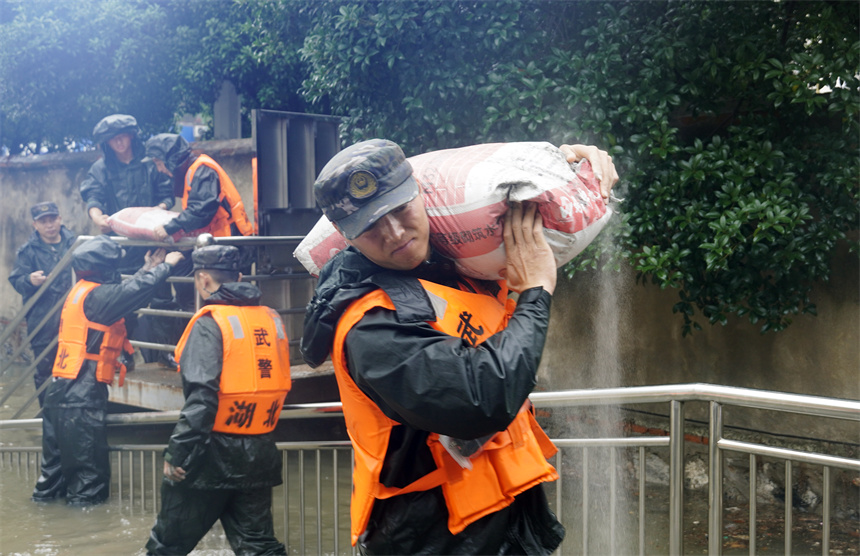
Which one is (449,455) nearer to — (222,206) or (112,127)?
(222,206)

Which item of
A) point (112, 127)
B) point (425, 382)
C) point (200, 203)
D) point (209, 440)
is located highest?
point (112, 127)

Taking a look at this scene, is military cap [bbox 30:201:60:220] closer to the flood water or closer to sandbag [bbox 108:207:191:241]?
sandbag [bbox 108:207:191:241]

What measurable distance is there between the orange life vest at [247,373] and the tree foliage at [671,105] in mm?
1884

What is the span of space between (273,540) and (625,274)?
301cm

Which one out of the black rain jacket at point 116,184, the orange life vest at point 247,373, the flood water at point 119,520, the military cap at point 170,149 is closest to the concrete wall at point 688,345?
the flood water at point 119,520

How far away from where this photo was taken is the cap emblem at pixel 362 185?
189 centimetres

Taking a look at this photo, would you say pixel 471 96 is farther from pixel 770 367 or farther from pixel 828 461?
pixel 828 461

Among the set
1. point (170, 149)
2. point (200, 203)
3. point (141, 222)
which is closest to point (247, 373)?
point (200, 203)

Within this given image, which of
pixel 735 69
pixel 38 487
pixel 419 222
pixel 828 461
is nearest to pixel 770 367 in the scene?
pixel 735 69

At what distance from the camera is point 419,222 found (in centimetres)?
199

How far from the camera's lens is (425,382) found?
1781 mm

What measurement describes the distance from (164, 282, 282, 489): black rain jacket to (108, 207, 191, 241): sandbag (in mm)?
1823

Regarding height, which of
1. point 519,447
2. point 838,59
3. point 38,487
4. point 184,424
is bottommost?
point 38,487

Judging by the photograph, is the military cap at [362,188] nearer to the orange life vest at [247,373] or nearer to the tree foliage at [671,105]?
the orange life vest at [247,373]
